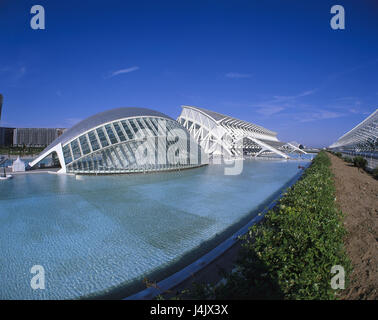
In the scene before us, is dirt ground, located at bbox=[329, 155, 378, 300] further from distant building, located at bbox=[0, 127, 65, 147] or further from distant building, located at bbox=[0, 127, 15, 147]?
distant building, located at bbox=[0, 127, 15, 147]

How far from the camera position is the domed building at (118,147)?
584 inches

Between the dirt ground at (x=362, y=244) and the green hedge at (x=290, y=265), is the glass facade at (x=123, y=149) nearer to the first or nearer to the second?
the dirt ground at (x=362, y=244)

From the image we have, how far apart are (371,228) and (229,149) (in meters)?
30.1

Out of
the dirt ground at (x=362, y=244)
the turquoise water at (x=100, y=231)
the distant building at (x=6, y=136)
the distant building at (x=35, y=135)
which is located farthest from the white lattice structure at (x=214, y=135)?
the distant building at (x=6, y=136)

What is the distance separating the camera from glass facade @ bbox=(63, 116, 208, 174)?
14.8m

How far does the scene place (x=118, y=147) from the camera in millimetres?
15039

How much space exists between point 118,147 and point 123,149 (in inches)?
14.8

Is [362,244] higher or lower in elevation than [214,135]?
lower

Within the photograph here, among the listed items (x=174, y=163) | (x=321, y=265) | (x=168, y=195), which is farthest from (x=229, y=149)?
(x=321, y=265)

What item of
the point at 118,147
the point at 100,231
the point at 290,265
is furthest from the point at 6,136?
the point at 290,265

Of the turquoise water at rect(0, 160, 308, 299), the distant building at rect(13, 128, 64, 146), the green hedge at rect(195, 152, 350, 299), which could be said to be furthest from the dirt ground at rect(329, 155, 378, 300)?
the distant building at rect(13, 128, 64, 146)

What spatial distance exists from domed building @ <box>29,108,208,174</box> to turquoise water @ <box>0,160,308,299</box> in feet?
16.0

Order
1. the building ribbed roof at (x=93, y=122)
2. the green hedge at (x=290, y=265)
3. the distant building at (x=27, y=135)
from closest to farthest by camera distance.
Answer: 1. the green hedge at (x=290, y=265)
2. the building ribbed roof at (x=93, y=122)
3. the distant building at (x=27, y=135)

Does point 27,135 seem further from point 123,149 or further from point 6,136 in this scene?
point 123,149
